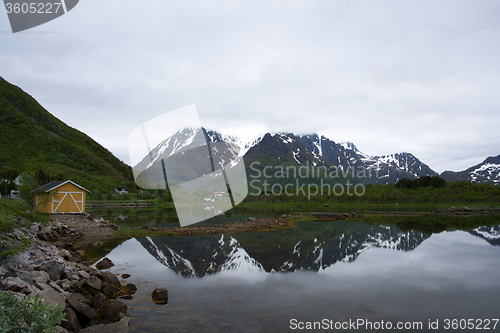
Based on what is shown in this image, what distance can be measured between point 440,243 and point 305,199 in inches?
3445

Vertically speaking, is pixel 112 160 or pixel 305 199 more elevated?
pixel 112 160

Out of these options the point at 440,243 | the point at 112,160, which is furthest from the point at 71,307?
the point at 112,160

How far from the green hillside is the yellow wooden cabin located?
66512mm

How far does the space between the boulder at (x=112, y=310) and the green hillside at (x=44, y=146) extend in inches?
3972

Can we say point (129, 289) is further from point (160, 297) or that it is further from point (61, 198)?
point (61, 198)

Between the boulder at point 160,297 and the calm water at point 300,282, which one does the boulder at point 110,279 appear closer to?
the calm water at point 300,282

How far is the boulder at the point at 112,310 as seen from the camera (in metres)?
9.64

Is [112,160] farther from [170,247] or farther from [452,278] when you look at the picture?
[452,278]

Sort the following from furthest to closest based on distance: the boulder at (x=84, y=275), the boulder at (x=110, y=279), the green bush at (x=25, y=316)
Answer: the boulder at (x=110, y=279)
the boulder at (x=84, y=275)
the green bush at (x=25, y=316)

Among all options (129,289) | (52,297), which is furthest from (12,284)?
(129,289)

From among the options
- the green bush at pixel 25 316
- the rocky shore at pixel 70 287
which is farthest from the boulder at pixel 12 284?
the green bush at pixel 25 316

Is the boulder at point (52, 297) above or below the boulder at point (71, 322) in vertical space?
above

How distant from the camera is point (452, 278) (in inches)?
596

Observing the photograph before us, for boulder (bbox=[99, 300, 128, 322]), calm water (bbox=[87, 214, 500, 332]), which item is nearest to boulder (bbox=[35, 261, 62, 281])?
boulder (bbox=[99, 300, 128, 322])
